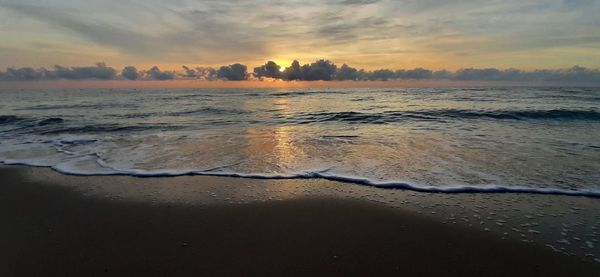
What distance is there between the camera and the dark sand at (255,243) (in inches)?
145

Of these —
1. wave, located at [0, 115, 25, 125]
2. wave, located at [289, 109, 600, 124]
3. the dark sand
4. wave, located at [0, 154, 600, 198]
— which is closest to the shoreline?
wave, located at [0, 154, 600, 198]

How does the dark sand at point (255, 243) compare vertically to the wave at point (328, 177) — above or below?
below

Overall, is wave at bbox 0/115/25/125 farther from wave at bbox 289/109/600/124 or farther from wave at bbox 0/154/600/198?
wave at bbox 289/109/600/124

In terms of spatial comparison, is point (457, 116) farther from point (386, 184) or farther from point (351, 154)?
point (386, 184)

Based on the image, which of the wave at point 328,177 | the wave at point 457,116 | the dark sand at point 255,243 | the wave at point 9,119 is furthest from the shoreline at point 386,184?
the wave at point 9,119

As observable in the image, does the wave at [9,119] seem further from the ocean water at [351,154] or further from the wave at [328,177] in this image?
the wave at [328,177]

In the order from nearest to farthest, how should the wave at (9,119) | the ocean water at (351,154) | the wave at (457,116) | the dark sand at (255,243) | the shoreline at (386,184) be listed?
1. the dark sand at (255,243)
2. the shoreline at (386,184)
3. the ocean water at (351,154)
4. the wave at (457,116)
5. the wave at (9,119)

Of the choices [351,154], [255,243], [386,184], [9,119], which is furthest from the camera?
[9,119]

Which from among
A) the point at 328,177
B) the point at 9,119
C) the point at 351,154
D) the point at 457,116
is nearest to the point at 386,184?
the point at 328,177

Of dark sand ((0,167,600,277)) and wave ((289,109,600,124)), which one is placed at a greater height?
wave ((289,109,600,124))

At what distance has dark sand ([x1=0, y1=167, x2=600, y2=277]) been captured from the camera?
3672mm

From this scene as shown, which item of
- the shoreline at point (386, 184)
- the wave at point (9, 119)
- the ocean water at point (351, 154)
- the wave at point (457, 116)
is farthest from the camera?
the wave at point (9, 119)

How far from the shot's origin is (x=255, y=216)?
5078 millimetres

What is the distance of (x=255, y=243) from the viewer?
4.26 m
